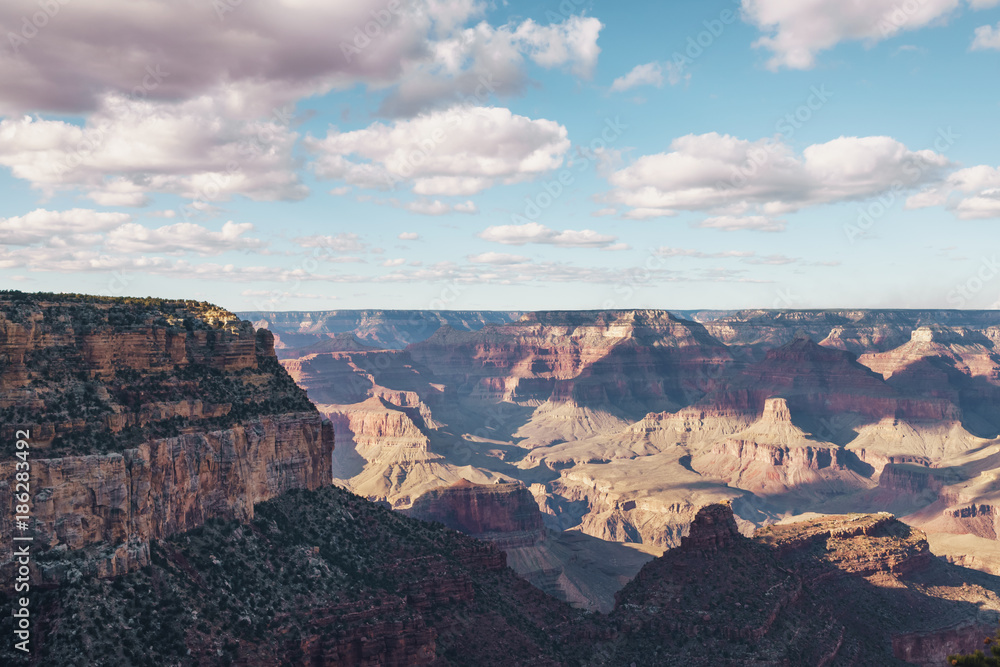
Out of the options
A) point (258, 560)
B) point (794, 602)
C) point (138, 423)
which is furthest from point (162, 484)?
point (794, 602)

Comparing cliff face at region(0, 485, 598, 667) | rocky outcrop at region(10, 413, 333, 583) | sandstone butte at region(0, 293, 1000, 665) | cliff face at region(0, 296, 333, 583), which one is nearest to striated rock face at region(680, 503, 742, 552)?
sandstone butte at region(0, 293, 1000, 665)

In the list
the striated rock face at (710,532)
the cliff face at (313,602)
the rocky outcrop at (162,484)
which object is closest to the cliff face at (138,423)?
the rocky outcrop at (162,484)

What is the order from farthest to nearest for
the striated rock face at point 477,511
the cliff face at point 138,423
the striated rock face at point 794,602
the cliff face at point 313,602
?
the striated rock face at point 477,511 → the striated rock face at point 794,602 → the cliff face at point 138,423 → the cliff face at point 313,602

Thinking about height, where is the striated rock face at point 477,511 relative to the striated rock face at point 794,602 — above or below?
below

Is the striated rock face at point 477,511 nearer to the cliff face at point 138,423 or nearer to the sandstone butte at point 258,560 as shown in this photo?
the sandstone butte at point 258,560

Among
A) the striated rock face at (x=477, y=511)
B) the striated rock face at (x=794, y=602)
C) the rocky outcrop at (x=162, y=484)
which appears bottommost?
the striated rock face at (x=477, y=511)

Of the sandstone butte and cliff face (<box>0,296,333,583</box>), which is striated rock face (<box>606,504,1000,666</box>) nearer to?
the sandstone butte

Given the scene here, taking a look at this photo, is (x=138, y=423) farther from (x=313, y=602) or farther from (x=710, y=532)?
(x=710, y=532)
